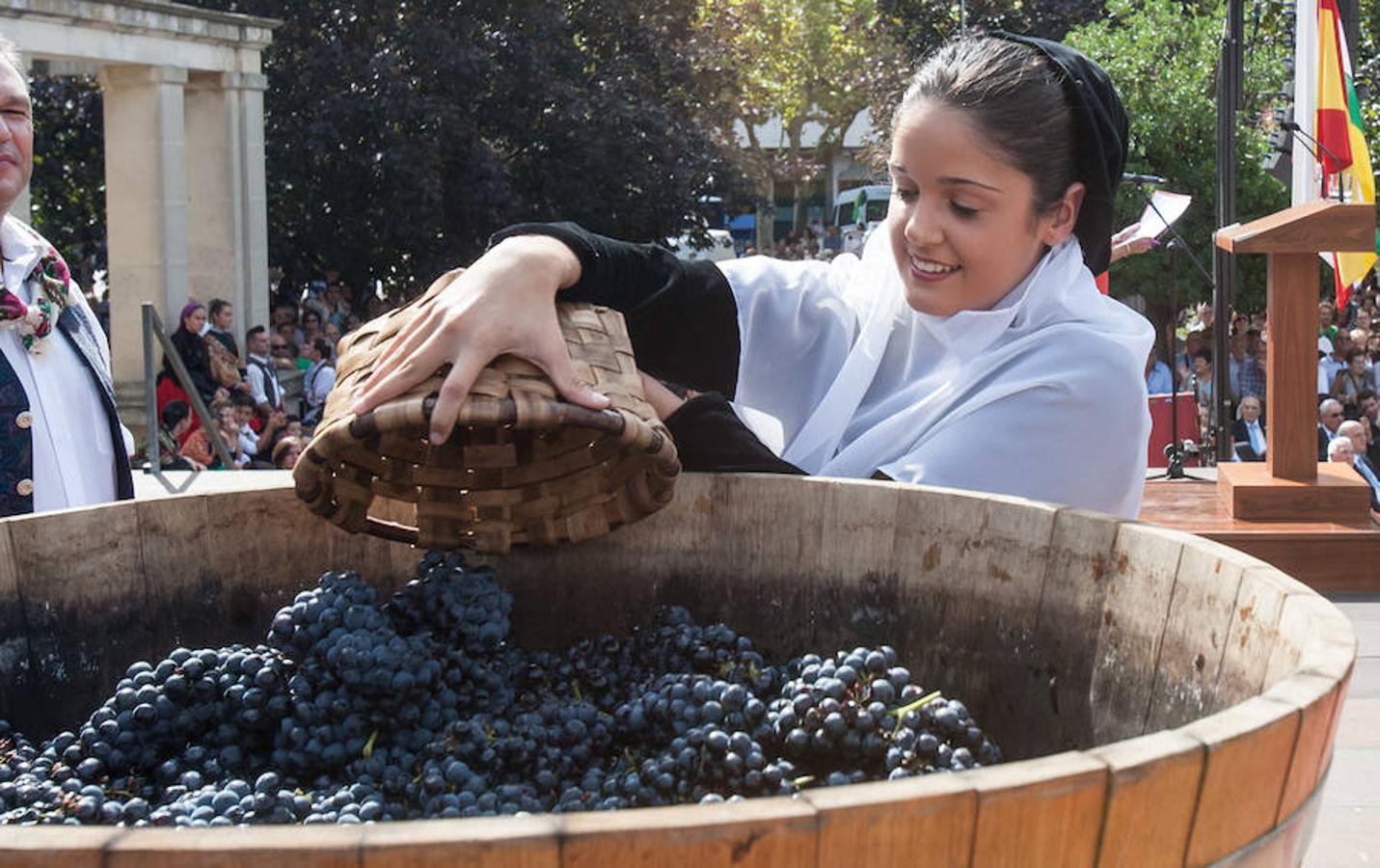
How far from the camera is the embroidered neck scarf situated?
327 cm

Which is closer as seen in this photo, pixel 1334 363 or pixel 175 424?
pixel 175 424

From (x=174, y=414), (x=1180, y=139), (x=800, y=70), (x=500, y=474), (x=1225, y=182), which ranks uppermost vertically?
(x=800, y=70)

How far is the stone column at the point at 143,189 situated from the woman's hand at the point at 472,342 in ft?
42.5

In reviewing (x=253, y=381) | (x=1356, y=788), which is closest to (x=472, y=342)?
(x=1356, y=788)

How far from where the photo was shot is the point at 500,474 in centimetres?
190

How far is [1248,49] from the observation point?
711 inches

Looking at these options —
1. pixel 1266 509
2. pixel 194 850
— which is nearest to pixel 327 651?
pixel 194 850

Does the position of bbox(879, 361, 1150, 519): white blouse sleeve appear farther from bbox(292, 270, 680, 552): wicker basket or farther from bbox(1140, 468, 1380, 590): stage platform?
bbox(1140, 468, 1380, 590): stage platform

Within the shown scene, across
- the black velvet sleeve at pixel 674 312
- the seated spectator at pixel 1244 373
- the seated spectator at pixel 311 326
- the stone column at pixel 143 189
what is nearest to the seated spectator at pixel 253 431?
the stone column at pixel 143 189

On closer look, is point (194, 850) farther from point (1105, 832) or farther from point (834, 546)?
point (834, 546)

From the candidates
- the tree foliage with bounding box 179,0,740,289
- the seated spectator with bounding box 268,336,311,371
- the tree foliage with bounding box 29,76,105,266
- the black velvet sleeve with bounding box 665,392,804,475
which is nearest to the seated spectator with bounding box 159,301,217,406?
the seated spectator with bounding box 268,336,311,371

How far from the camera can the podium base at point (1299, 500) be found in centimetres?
648

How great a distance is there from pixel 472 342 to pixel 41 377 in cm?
202

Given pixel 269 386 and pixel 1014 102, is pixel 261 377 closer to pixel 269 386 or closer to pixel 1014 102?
pixel 269 386
